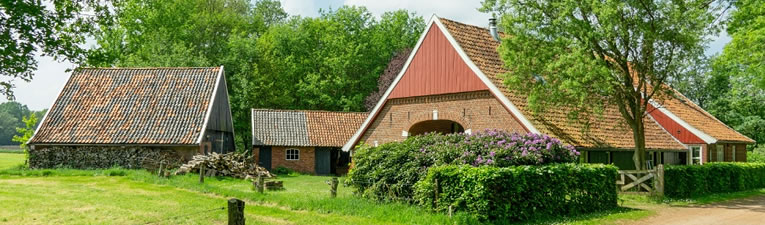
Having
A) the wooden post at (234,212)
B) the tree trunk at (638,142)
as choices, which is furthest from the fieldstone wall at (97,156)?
the wooden post at (234,212)

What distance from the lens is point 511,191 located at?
13.2m

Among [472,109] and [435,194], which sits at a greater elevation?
[472,109]

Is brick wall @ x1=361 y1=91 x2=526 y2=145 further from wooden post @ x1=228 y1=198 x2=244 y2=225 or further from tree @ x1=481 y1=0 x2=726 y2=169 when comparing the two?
wooden post @ x1=228 y1=198 x2=244 y2=225

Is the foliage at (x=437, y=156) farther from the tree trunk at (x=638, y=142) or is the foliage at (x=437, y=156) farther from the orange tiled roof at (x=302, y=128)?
the orange tiled roof at (x=302, y=128)

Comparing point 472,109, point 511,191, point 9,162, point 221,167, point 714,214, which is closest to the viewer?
point 511,191

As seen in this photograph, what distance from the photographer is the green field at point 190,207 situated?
13.1 meters

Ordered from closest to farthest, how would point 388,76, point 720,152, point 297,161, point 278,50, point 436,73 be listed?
1. point 436,73
2. point 720,152
3. point 297,161
4. point 388,76
5. point 278,50

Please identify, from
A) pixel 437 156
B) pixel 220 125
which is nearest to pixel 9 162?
pixel 220 125

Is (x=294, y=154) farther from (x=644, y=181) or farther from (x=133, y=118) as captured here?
(x=644, y=181)

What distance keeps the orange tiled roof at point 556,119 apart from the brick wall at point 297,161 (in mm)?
14232

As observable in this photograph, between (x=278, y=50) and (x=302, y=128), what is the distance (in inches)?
586

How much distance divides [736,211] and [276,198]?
1239cm

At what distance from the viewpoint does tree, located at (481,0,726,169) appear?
59.4 ft

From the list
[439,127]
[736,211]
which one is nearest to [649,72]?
[736,211]
